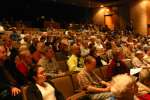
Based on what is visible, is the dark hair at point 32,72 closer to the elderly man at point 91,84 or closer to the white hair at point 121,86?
the elderly man at point 91,84

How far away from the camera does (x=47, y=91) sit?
11.5ft

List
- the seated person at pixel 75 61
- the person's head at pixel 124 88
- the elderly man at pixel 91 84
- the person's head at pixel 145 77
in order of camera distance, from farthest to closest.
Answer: the seated person at pixel 75 61, the person's head at pixel 145 77, the elderly man at pixel 91 84, the person's head at pixel 124 88

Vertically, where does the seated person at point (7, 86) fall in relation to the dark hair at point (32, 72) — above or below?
below

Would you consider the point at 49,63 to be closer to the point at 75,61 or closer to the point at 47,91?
the point at 75,61

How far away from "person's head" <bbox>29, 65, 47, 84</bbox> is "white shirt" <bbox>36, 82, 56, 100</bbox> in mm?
64

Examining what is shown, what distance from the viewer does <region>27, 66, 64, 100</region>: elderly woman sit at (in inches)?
131

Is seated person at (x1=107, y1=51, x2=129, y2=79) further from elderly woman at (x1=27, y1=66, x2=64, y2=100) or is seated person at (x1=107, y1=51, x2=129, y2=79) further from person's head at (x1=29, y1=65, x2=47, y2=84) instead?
person's head at (x1=29, y1=65, x2=47, y2=84)

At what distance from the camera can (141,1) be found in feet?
60.5

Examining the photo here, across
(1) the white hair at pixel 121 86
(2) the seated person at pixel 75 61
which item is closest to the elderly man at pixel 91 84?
(2) the seated person at pixel 75 61

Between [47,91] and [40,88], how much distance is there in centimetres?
10

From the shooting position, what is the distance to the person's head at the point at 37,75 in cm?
341

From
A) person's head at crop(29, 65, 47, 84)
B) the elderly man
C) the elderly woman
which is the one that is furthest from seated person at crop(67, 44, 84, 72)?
person's head at crop(29, 65, 47, 84)

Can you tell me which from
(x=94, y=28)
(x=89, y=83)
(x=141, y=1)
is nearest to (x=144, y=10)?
(x=141, y=1)

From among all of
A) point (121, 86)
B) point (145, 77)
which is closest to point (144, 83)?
point (145, 77)
